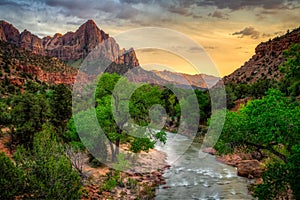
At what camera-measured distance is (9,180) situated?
A: 1727 centimetres

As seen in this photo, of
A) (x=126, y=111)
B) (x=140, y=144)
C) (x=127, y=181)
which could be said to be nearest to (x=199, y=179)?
(x=140, y=144)

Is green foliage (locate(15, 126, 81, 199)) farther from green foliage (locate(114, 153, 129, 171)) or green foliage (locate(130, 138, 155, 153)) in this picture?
green foliage (locate(114, 153, 129, 171))

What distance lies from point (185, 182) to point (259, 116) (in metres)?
14.9

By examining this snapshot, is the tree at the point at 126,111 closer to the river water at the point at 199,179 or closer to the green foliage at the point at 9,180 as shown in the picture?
the river water at the point at 199,179

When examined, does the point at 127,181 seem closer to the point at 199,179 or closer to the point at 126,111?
the point at 126,111

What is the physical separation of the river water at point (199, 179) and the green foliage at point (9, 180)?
452 inches

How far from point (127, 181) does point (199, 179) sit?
7900 millimetres

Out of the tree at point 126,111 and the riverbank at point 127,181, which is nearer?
the riverbank at point 127,181

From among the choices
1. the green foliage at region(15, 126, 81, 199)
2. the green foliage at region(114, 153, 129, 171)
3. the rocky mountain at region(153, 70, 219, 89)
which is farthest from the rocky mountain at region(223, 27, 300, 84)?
the green foliage at region(15, 126, 81, 199)

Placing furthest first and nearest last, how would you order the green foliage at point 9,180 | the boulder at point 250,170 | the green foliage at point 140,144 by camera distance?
the boulder at point 250,170, the green foliage at point 140,144, the green foliage at point 9,180

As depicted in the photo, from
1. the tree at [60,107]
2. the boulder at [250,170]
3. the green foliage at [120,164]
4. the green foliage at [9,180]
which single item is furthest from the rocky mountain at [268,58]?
the green foliage at [9,180]

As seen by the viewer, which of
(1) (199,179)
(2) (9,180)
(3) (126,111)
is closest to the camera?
(2) (9,180)

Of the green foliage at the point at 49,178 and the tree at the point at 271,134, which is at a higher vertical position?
the tree at the point at 271,134

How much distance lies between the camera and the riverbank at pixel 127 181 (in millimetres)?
23922
